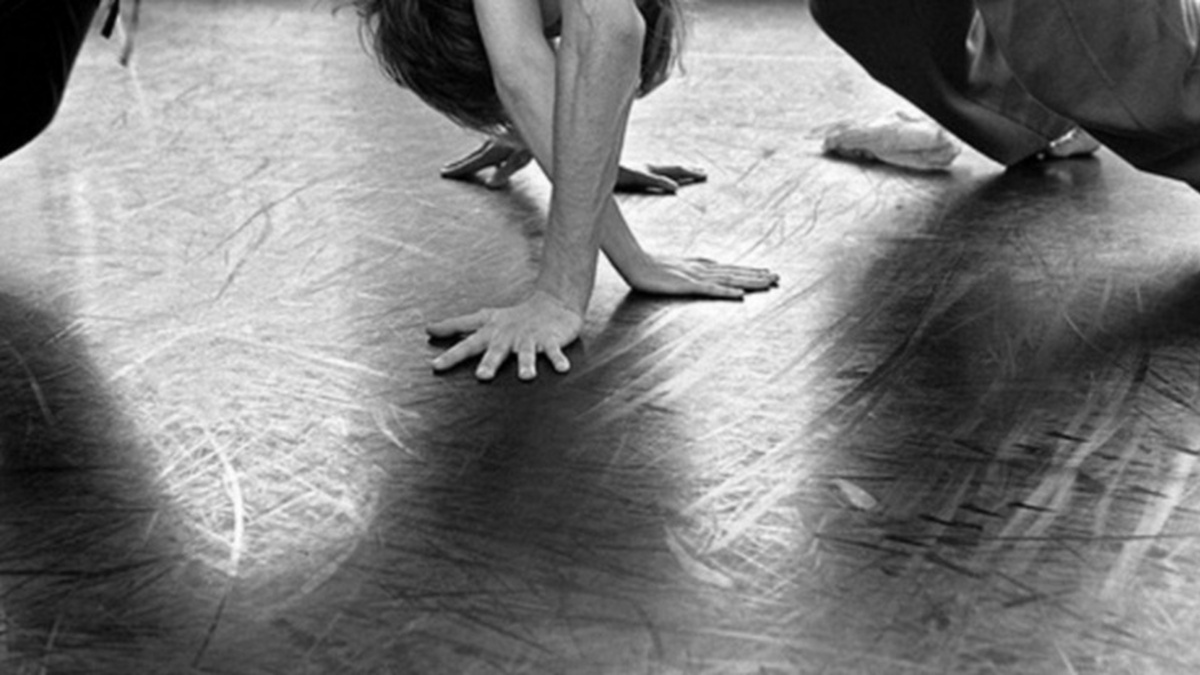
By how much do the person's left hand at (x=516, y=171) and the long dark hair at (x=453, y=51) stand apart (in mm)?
506

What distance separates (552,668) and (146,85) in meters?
2.64

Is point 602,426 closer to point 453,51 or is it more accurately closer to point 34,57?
point 453,51

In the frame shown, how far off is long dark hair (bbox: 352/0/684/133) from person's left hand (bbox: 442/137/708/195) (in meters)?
0.51

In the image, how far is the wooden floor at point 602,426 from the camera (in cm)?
174

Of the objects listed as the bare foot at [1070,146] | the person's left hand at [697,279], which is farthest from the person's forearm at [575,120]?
the bare foot at [1070,146]

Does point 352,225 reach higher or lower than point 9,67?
lower

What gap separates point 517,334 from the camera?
2.43 m

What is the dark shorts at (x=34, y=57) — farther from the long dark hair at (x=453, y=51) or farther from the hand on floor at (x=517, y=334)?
the hand on floor at (x=517, y=334)

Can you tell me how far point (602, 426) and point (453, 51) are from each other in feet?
1.87

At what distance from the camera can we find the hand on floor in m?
2.38

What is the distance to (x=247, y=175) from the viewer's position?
3.29 m

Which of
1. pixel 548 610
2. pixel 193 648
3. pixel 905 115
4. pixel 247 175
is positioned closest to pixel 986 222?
pixel 905 115

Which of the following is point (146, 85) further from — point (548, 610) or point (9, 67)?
point (548, 610)

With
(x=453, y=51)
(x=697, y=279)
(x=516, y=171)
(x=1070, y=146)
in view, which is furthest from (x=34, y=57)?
(x=1070, y=146)
